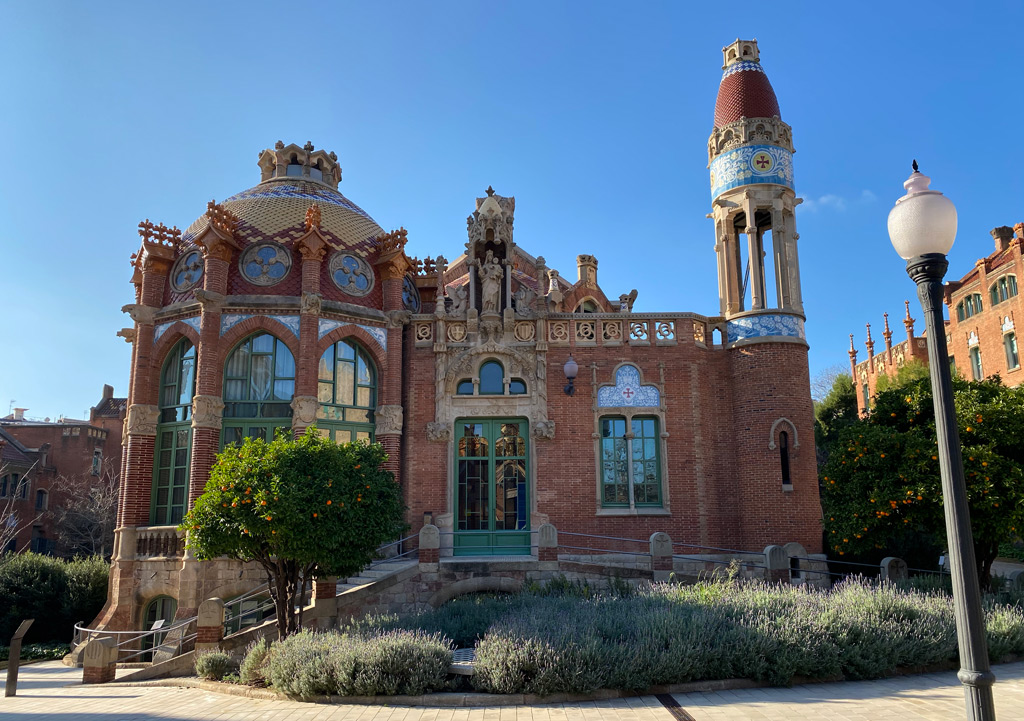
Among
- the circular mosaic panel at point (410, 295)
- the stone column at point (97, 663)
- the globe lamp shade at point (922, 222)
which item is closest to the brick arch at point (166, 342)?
the circular mosaic panel at point (410, 295)

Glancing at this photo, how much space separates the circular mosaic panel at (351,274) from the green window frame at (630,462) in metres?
7.53

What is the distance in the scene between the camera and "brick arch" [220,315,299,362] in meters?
19.4

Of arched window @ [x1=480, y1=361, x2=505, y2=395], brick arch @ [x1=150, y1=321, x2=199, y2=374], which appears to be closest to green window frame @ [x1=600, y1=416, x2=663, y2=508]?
arched window @ [x1=480, y1=361, x2=505, y2=395]

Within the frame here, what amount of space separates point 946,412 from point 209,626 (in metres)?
13.4

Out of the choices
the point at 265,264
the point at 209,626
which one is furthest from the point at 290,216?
the point at 209,626

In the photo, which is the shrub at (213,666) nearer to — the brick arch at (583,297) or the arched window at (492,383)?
the arched window at (492,383)

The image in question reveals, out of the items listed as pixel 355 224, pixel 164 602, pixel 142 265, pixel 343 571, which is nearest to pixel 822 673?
pixel 343 571

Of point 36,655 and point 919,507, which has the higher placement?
point 919,507

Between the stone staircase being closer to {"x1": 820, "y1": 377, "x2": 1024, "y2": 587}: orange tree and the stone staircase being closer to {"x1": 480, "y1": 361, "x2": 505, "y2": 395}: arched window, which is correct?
{"x1": 480, "y1": 361, "x2": 505, "y2": 395}: arched window

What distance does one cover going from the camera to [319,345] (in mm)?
19672

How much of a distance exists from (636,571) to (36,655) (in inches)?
644

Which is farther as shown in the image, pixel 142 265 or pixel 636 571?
pixel 142 265

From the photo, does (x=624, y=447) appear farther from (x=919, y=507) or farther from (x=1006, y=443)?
(x=1006, y=443)

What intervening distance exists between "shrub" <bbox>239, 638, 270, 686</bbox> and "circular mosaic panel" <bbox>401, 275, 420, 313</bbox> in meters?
11.3
